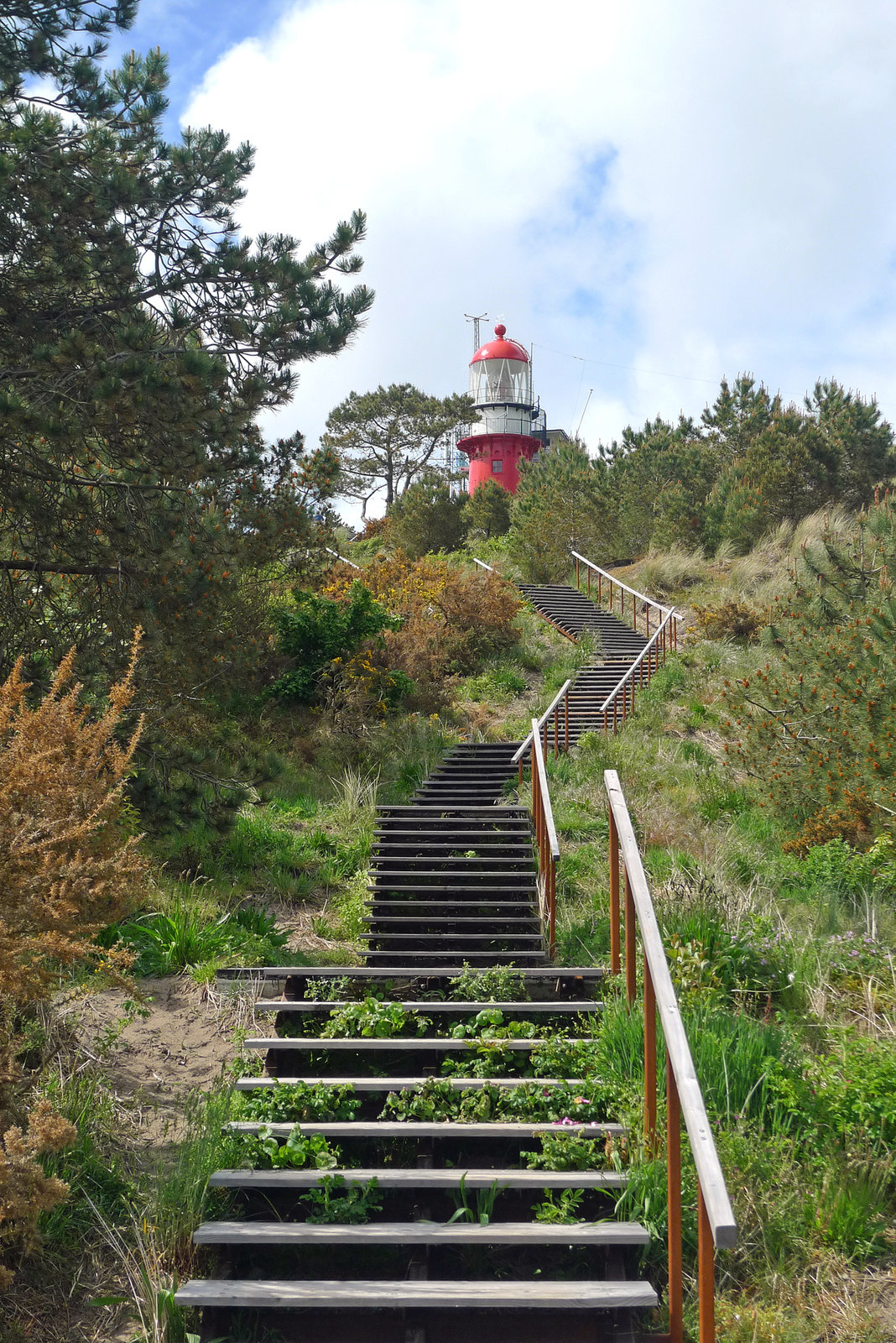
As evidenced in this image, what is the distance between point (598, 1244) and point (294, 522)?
785 centimetres

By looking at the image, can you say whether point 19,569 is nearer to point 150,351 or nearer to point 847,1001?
point 150,351

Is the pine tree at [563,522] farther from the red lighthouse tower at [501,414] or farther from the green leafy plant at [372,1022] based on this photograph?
the green leafy plant at [372,1022]

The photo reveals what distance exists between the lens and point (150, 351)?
251 inches

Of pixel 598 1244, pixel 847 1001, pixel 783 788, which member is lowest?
pixel 598 1244

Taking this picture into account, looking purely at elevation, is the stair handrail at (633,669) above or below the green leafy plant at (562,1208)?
above

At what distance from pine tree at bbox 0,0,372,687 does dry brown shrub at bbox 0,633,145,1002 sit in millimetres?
2489

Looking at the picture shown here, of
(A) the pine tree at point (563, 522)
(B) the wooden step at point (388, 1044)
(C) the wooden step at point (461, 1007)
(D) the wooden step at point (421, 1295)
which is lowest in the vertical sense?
(D) the wooden step at point (421, 1295)

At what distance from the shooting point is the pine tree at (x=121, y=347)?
6.24 metres

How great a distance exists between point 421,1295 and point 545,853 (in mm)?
4512

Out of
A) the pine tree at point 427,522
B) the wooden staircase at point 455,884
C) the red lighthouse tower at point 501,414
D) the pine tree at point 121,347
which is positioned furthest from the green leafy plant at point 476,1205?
the red lighthouse tower at point 501,414

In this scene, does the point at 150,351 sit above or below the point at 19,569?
above

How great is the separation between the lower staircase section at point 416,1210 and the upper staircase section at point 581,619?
13956 millimetres

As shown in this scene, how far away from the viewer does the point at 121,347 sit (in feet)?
20.6

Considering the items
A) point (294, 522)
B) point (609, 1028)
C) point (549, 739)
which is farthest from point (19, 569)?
point (549, 739)
